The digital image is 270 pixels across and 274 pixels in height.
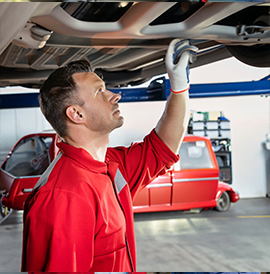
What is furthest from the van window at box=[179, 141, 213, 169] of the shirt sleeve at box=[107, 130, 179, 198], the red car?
the shirt sleeve at box=[107, 130, 179, 198]

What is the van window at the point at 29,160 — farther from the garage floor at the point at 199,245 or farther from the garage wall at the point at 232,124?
the garage floor at the point at 199,245

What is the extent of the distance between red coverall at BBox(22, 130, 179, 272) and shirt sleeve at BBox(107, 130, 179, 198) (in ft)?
0.37

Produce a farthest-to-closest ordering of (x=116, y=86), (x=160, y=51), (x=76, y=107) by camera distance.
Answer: (x=116, y=86) < (x=160, y=51) < (x=76, y=107)

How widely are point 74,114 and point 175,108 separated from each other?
11.4 inches

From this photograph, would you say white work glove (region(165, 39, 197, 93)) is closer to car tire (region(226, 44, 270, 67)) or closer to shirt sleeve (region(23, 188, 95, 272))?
car tire (region(226, 44, 270, 67))

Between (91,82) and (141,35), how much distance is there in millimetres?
161

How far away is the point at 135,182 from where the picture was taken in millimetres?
806

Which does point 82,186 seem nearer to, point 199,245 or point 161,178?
point 161,178

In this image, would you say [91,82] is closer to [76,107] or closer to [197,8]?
[76,107]

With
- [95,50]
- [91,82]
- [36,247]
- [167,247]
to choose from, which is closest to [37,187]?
[36,247]

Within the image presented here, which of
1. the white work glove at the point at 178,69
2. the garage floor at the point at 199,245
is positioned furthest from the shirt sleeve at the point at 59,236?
the garage floor at the point at 199,245

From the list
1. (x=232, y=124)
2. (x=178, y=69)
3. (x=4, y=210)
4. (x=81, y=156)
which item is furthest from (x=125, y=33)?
(x=4, y=210)

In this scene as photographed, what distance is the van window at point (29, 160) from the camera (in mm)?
958

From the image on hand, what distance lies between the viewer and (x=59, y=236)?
49 centimetres
